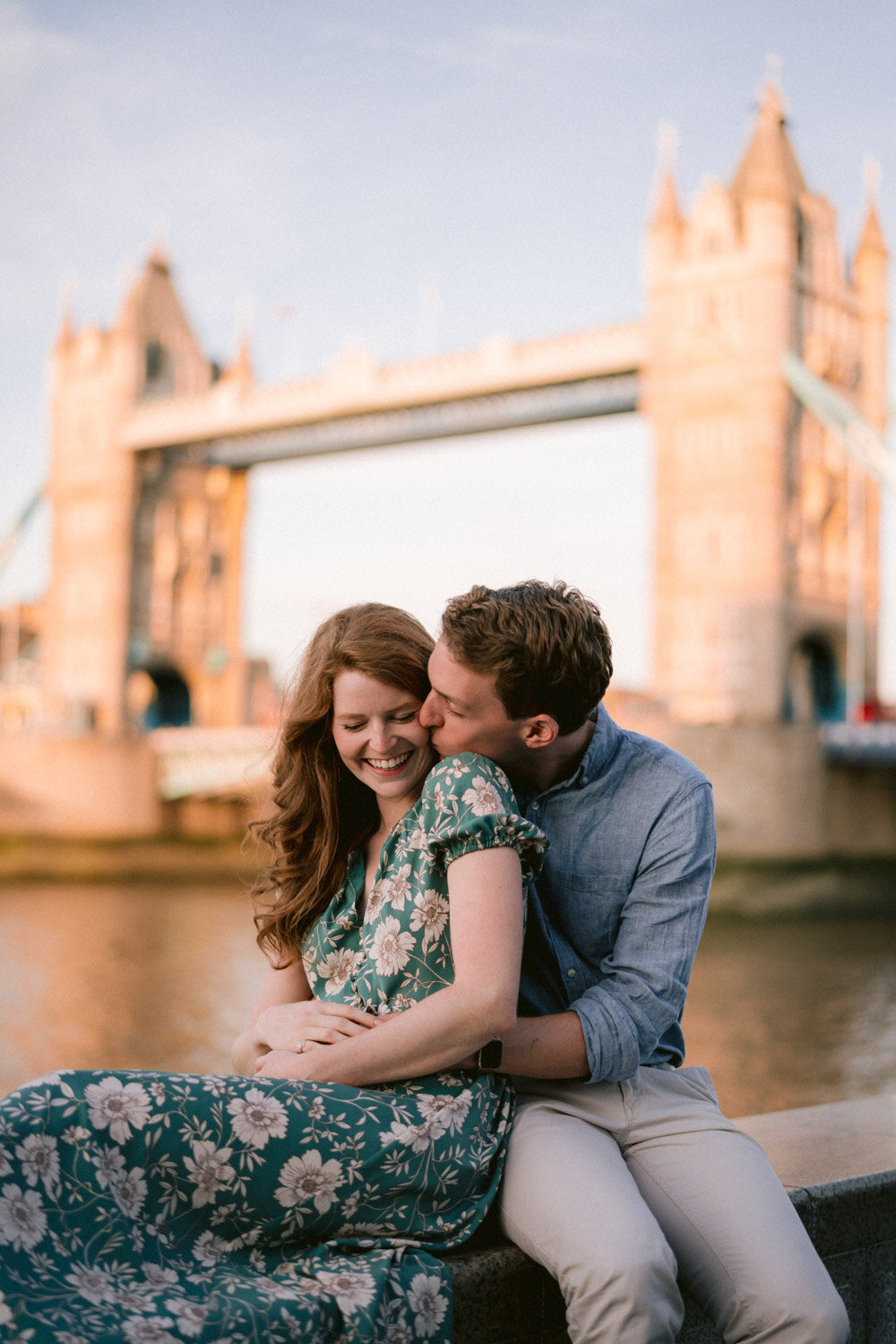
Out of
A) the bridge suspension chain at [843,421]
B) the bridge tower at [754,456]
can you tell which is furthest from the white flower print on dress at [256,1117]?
the bridge suspension chain at [843,421]

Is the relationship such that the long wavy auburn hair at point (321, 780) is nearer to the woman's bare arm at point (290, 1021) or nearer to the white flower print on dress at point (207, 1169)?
the woman's bare arm at point (290, 1021)

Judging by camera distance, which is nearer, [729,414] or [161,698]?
[729,414]

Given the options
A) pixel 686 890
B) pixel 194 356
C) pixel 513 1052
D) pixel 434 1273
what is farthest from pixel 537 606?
pixel 194 356

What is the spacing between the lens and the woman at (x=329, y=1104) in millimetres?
1302

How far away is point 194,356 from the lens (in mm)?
32406

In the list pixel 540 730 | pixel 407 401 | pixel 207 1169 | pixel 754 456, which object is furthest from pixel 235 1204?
pixel 407 401

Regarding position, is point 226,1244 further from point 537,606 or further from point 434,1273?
point 537,606

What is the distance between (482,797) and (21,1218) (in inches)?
24.6

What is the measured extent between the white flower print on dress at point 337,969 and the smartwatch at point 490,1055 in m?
0.21

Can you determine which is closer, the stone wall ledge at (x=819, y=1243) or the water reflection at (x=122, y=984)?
the stone wall ledge at (x=819, y=1243)

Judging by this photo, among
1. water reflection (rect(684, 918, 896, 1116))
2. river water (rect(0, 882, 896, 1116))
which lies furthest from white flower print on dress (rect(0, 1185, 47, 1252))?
water reflection (rect(684, 918, 896, 1116))

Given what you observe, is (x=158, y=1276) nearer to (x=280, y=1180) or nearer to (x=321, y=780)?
(x=280, y=1180)

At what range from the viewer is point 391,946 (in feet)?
5.38

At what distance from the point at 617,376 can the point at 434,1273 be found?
2298cm
